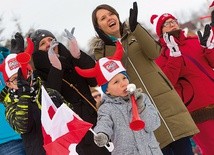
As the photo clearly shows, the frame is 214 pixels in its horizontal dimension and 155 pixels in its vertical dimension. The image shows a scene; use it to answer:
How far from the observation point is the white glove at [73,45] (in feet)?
14.7

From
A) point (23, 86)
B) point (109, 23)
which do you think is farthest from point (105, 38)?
point (23, 86)

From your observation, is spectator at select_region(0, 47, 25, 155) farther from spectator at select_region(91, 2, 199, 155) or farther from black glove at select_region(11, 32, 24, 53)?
spectator at select_region(91, 2, 199, 155)

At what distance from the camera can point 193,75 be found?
17.2 ft

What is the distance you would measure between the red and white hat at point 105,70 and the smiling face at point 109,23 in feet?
1.45

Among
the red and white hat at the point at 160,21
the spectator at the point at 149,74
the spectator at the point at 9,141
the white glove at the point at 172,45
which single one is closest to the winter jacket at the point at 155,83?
the spectator at the point at 149,74

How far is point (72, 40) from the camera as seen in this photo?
14.8 ft

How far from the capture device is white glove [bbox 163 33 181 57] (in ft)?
16.7

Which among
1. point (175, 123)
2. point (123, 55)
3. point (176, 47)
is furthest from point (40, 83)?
point (176, 47)

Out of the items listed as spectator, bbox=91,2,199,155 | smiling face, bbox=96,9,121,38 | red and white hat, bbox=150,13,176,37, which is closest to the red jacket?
red and white hat, bbox=150,13,176,37

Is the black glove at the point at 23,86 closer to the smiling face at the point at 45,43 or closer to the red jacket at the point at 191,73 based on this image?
the smiling face at the point at 45,43

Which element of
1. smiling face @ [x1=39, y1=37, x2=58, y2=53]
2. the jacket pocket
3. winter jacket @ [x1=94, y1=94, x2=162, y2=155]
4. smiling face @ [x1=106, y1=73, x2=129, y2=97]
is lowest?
the jacket pocket

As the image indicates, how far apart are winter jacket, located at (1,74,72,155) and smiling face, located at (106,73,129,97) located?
18.2 inches

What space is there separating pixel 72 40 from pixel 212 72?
166 cm

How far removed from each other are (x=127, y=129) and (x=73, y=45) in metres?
1.00
